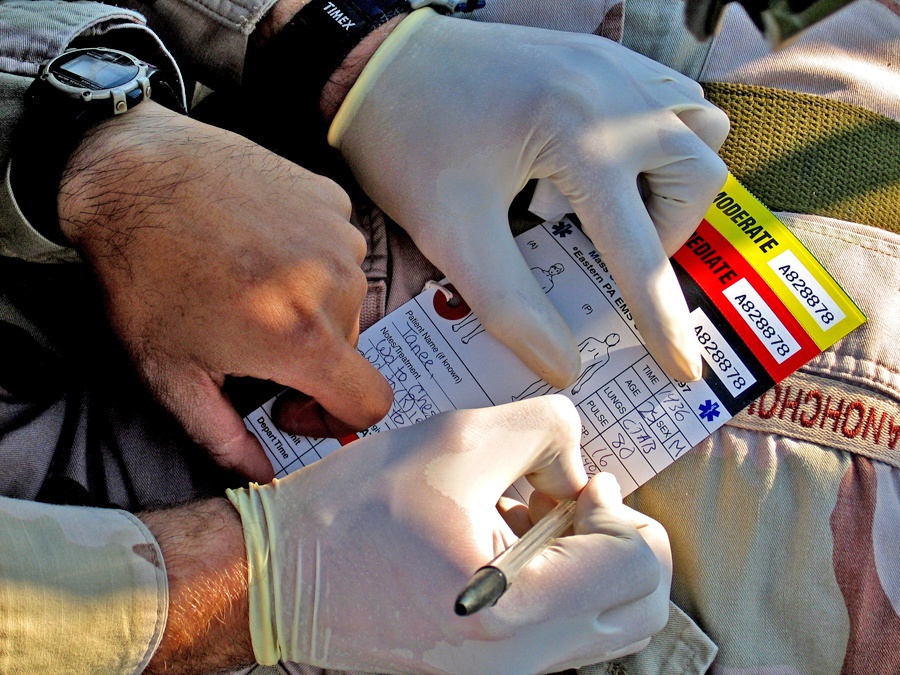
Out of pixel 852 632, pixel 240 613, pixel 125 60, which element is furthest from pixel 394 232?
pixel 852 632

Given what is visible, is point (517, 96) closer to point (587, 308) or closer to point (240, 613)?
point (587, 308)

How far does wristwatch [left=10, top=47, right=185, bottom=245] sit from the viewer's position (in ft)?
2.80

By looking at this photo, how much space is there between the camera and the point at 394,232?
102cm

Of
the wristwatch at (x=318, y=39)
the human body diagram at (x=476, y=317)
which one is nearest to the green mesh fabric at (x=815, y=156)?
the human body diagram at (x=476, y=317)

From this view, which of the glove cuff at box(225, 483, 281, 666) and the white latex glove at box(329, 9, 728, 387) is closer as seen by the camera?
the glove cuff at box(225, 483, 281, 666)

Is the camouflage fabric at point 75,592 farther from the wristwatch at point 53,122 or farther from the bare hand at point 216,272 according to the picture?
the wristwatch at point 53,122

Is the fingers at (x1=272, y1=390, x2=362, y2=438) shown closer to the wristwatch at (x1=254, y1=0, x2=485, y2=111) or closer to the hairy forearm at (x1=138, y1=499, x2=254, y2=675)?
the hairy forearm at (x1=138, y1=499, x2=254, y2=675)

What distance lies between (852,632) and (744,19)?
89 centimetres

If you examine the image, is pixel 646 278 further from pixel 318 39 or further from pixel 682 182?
pixel 318 39

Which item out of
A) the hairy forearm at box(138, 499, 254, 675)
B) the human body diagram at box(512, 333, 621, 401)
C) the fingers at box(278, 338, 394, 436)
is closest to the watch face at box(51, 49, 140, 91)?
the fingers at box(278, 338, 394, 436)

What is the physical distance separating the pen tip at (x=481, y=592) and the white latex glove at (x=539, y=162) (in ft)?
1.04

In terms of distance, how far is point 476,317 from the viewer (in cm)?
95

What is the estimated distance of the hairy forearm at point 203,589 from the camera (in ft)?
2.43

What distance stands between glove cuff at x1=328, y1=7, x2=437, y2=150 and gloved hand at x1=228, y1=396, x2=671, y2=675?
1.59 feet
